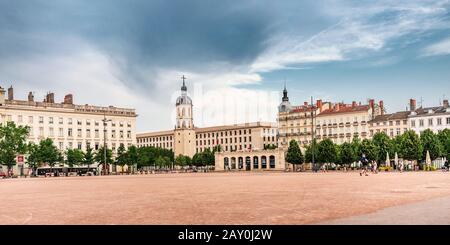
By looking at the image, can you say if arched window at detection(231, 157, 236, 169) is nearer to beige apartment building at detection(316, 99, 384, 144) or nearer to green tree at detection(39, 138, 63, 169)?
beige apartment building at detection(316, 99, 384, 144)

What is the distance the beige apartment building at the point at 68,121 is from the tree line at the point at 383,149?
47.2 m

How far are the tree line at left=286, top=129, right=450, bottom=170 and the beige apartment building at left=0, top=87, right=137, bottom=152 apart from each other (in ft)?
155

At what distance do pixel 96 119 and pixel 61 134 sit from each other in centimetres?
935

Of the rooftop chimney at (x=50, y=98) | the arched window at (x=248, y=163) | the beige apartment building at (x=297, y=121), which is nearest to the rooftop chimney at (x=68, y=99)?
the rooftop chimney at (x=50, y=98)

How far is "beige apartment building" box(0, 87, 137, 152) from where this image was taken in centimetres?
11794

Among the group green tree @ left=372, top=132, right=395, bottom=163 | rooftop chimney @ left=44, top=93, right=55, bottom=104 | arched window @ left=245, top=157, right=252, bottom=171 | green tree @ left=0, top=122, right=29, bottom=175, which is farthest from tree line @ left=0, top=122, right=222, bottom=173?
green tree @ left=372, top=132, right=395, bottom=163

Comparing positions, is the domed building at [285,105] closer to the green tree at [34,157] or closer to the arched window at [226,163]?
the arched window at [226,163]

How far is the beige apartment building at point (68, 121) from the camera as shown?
11794cm

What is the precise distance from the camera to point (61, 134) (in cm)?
12512

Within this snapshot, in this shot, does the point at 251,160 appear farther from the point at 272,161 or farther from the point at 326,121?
the point at 326,121

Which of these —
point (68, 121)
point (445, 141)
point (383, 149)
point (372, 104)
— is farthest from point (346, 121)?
point (68, 121)

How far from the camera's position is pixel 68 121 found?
126m

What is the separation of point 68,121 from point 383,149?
70.2 metres
